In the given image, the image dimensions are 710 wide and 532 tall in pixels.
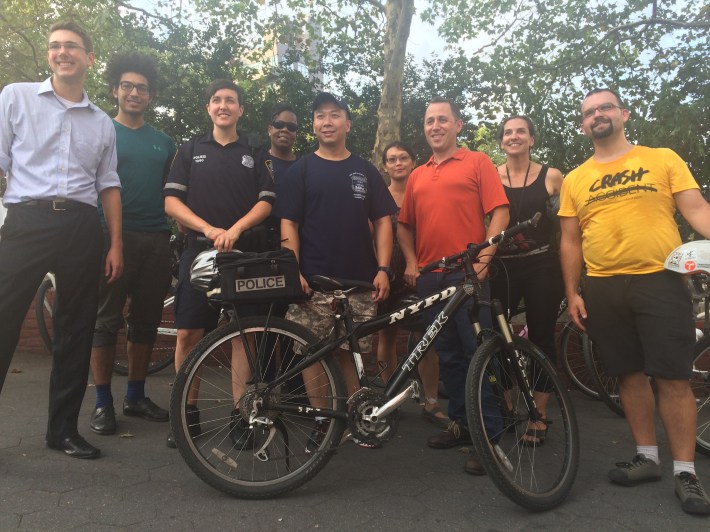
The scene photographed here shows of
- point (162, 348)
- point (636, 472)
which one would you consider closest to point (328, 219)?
point (636, 472)

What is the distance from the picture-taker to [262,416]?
2814mm

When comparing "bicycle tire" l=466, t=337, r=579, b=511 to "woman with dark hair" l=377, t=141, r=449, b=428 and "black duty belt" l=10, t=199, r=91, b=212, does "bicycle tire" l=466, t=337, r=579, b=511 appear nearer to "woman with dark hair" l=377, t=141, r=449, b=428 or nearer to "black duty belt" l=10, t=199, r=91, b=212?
"woman with dark hair" l=377, t=141, r=449, b=428

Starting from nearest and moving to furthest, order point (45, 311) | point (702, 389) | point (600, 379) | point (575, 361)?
point (702, 389) < point (600, 379) < point (575, 361) < point (45, 311)

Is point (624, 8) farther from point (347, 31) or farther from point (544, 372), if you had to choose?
point (544, 372)

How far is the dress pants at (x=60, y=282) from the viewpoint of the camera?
9.80 ft

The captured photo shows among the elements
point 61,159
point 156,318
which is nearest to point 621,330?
point 156,318

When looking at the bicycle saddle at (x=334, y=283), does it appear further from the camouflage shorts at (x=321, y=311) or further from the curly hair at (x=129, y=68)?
the curly hair at (x=129, y=68)

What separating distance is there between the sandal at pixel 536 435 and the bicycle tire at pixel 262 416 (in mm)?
1041

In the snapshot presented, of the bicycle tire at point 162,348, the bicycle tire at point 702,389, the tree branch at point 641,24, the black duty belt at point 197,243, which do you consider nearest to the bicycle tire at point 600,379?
the bicycle tire at point 702,389

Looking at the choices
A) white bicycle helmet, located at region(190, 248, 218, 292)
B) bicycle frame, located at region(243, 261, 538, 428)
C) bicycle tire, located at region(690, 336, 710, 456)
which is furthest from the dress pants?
bicycle tire, located at region(690, 336, 710, 456)

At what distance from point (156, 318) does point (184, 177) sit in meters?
1.05

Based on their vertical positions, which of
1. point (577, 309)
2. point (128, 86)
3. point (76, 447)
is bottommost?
point (76, 447)

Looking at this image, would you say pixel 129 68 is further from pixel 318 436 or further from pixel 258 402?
pixel 318 436

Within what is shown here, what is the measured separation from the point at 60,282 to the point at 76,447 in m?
0.90
